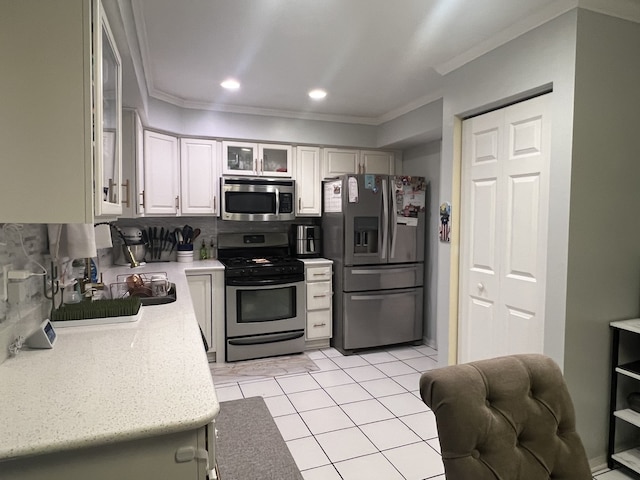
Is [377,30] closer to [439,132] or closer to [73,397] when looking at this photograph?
[439,132]

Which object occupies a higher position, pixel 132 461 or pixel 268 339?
pixel 132 461

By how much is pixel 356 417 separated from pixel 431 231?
2175mm

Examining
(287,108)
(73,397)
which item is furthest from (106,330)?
(287,108)

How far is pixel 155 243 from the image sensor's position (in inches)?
159

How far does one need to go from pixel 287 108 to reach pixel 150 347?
2992 mm

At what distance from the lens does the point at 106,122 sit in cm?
139

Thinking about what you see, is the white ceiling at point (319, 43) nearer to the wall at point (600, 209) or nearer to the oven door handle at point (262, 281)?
the wall at point (600, 209)

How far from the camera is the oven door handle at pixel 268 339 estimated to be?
373 centimetres

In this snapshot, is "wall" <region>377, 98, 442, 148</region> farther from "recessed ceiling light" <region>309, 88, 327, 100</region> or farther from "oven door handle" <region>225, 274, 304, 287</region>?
"oven door handle" <region>225, 274, 304, 287</region>

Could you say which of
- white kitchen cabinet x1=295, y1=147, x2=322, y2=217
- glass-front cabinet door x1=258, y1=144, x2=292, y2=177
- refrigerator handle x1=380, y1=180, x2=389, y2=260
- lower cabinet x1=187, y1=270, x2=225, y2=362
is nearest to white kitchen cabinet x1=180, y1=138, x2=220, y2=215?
glass-front cabinet door x1=258, y1=144, x2=292, y2=177

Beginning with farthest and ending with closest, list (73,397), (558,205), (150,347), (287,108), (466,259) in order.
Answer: (287,108)
(466,259)
(558,205)
(150,347)
(73,397)

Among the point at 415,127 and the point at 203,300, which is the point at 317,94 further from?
the point at 203,300

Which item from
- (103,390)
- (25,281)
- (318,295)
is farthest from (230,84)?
(103,390)

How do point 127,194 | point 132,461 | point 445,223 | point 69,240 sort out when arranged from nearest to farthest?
point 132,461 < point 69,240 < point 445,223 < point 127,194
